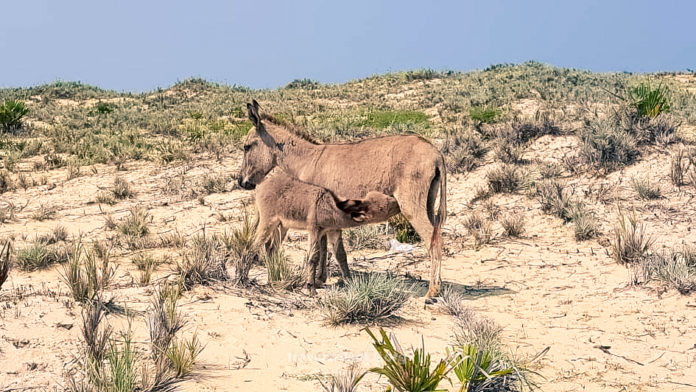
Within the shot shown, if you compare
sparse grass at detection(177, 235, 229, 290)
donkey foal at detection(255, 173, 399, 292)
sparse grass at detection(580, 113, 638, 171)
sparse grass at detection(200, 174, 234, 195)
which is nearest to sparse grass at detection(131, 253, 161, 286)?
sparse grass at detection(177, 235, 229, 290)

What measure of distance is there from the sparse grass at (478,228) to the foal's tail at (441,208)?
293cm

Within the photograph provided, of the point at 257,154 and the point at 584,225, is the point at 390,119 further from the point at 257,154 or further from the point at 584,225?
the point at 257,154

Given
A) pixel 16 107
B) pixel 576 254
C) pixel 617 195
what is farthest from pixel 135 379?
pixel 16 107

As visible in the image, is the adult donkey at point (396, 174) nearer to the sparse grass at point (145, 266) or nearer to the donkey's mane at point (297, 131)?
the donkey's mane at point (297, 131)

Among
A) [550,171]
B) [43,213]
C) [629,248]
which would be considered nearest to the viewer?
[629,248]

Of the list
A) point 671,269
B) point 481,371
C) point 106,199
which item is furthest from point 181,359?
point 106,199

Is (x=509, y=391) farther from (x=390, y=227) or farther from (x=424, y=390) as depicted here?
(x=390, y=227)

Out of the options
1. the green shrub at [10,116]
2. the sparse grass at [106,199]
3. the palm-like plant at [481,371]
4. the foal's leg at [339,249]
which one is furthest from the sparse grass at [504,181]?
the green shrub at [10,116]

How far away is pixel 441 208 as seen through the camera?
7910 mm

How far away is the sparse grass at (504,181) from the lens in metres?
13.2

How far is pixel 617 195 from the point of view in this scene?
12188mm

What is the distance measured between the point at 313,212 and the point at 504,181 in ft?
23.3

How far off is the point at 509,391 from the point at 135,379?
9.19 ft

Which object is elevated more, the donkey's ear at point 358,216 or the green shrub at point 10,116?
the green shrub at point 10,116
